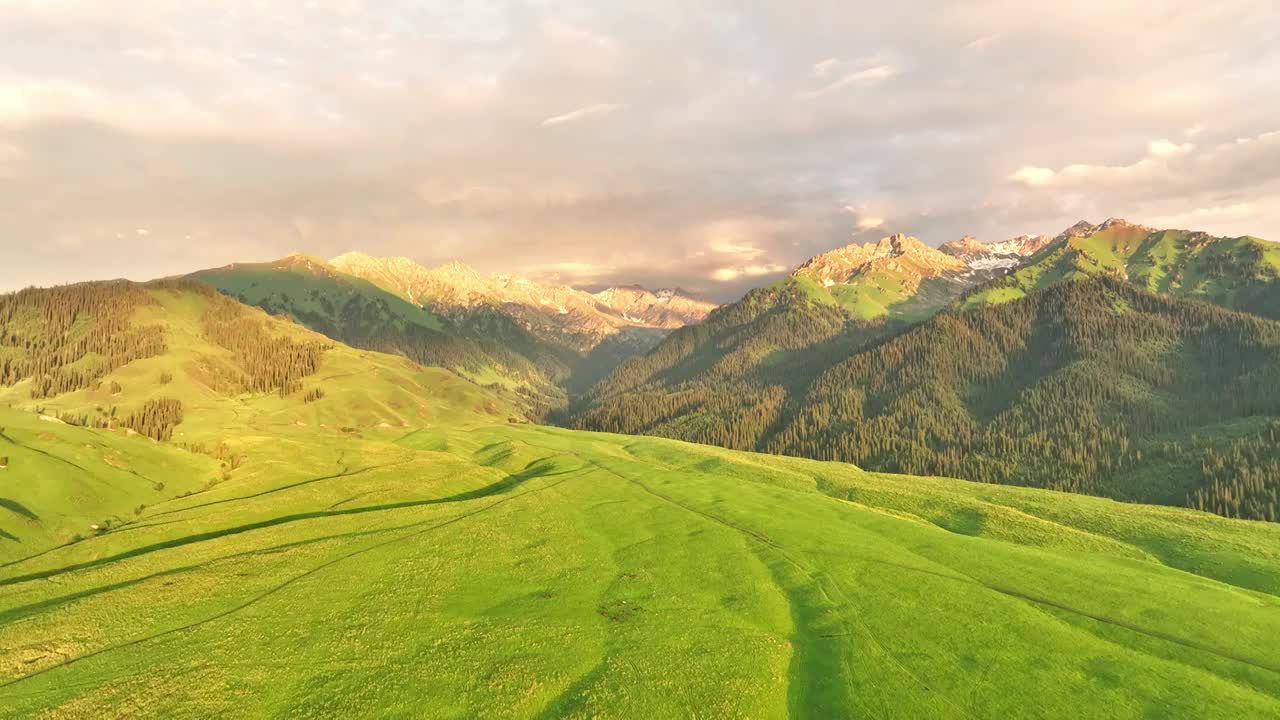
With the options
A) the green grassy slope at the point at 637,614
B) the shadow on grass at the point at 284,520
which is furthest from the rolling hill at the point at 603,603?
the shadow on grass at the point at 284,520

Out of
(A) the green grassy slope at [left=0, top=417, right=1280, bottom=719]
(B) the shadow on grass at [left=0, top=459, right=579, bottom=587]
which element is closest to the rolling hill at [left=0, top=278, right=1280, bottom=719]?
(A) the green grassy slope at [left=0, top=417, right=1280, bottom=719]

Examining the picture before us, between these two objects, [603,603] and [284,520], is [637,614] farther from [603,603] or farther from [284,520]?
[284,520]

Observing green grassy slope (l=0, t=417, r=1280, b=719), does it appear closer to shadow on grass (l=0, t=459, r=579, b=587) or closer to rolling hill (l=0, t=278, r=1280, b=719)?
rolling hill (l=0, t=278, r=1280, b=719)

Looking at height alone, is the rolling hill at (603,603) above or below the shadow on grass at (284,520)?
above

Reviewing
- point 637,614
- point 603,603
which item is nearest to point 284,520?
point 603,603

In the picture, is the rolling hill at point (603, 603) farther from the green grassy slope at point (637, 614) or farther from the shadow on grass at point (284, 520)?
the shadow on grass at point (284, 520)

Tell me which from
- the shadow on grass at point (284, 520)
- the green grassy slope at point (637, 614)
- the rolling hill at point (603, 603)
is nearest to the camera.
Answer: the green grassy slope at point (637, 614)

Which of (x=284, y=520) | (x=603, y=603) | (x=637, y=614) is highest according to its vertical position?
(x=637, y=614)
